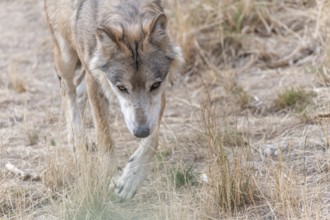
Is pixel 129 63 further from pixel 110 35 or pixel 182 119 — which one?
pixel 182 119

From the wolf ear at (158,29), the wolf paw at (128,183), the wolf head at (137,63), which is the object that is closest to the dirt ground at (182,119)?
the wolf paw at (128,183)

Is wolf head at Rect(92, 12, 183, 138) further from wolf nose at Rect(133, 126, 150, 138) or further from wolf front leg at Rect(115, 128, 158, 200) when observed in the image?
wolf front leg at Rect(115, 128, 158, 200)

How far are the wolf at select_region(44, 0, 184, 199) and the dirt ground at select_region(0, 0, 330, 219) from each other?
32 cm

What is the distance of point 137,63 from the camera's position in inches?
240

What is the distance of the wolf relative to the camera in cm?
610

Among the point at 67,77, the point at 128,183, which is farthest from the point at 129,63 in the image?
the point at 67,77

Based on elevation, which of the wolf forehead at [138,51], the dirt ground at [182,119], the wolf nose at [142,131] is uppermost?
the wolf forehead at [138,51]

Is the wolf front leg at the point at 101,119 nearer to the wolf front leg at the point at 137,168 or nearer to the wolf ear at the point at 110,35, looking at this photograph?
the wolf front leg at the point at 137,168

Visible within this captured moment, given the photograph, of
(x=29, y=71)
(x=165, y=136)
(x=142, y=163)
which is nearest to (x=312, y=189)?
(x=142, y=163)

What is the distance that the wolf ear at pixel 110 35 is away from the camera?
607cm

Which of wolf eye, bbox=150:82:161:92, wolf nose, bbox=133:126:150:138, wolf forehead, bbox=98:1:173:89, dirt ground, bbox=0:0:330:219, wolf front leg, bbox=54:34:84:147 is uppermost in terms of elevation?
wolf forehead, bbox=98:1:173:89

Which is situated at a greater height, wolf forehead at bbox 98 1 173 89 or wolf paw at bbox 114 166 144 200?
wolf forehead at bbox 98 1 173 89

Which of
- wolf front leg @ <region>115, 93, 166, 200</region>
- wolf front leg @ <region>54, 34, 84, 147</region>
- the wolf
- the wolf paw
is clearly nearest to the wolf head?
the wolf

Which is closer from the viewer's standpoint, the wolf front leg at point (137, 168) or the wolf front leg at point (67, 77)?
the wolf front leg at point (137, 168)
